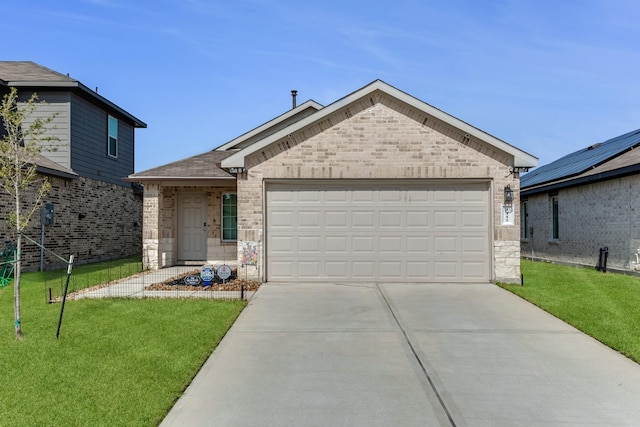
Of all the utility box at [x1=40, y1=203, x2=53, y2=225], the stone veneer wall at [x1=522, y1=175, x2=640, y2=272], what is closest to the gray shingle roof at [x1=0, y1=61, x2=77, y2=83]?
the utility box at [x1=40, y1=203, x2=53, y2=225]

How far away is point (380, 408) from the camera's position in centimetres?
424

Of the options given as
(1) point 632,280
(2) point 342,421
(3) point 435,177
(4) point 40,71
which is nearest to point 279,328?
(2) point 342,421

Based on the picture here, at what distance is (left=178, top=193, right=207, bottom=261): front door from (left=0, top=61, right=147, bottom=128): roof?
5.86 m

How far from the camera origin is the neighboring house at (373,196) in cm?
A: 1132

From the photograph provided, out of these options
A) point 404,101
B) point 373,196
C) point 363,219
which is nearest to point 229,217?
point 363,219

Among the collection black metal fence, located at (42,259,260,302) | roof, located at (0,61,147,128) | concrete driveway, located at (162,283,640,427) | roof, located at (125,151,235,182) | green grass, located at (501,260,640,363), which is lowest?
Result: concrete driveway, located at (162,283,640,427)

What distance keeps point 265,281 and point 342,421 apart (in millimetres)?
7690

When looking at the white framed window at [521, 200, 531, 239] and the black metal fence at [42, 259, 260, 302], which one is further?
the white framed window at [521, 200, 531, 239]

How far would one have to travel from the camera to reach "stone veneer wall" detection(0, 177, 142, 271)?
47.6 ft

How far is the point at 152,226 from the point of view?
14664 mm

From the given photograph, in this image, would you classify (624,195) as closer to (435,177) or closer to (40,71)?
(435,177)

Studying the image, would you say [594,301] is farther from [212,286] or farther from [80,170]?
[80,170]

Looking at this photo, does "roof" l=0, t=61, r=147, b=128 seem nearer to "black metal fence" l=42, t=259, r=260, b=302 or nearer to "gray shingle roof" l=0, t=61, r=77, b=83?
"gray shingle roof" l=0, t=61, r=77, b=83

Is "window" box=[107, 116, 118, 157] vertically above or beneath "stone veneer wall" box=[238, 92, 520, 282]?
above
